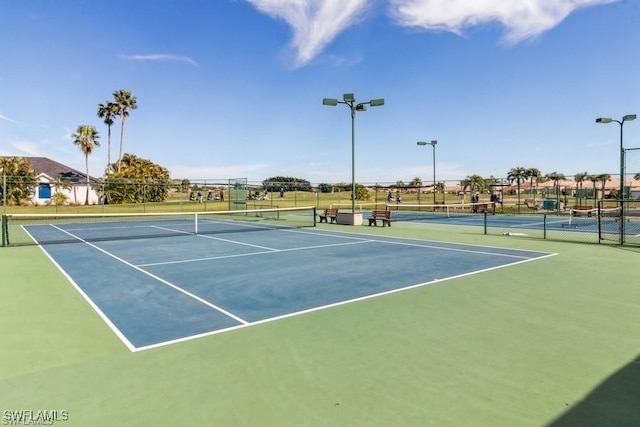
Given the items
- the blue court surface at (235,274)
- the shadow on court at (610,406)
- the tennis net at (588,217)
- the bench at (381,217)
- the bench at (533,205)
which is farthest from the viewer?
the bench at (533,205)

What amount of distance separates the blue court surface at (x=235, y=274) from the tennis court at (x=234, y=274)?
0.06ft

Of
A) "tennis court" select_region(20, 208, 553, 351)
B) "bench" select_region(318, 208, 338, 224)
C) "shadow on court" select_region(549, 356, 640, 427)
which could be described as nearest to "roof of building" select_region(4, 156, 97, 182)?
"bench" select_region(318, 208, 338, 224)

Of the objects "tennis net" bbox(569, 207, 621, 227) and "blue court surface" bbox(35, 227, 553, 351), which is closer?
"blue court surface" bbox(35, 227, 553, 351)

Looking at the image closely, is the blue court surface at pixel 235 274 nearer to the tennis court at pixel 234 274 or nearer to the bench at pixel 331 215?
the tennis court at pixel 234 274

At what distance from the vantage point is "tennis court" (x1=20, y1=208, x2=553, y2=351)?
19.1 ft

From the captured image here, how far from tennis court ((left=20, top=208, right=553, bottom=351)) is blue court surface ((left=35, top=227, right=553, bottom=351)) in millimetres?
20

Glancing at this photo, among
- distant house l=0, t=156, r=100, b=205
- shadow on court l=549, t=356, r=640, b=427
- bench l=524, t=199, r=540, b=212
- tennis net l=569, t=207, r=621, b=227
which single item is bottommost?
shadow on court l=549, t=356, r=640, b=427

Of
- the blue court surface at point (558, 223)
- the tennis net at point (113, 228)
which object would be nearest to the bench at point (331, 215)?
the tennis net at point (113, 228)

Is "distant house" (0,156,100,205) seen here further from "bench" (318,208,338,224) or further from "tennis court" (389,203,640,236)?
"tennis court" (389,203,640,236)

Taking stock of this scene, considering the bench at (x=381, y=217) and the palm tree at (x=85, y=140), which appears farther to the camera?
the palm tree at (x=85, y=140)

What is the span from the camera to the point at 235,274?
8.76m

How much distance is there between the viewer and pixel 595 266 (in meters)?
9.49

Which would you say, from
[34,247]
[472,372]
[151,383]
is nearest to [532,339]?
[472,372]

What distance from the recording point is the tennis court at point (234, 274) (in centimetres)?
581
